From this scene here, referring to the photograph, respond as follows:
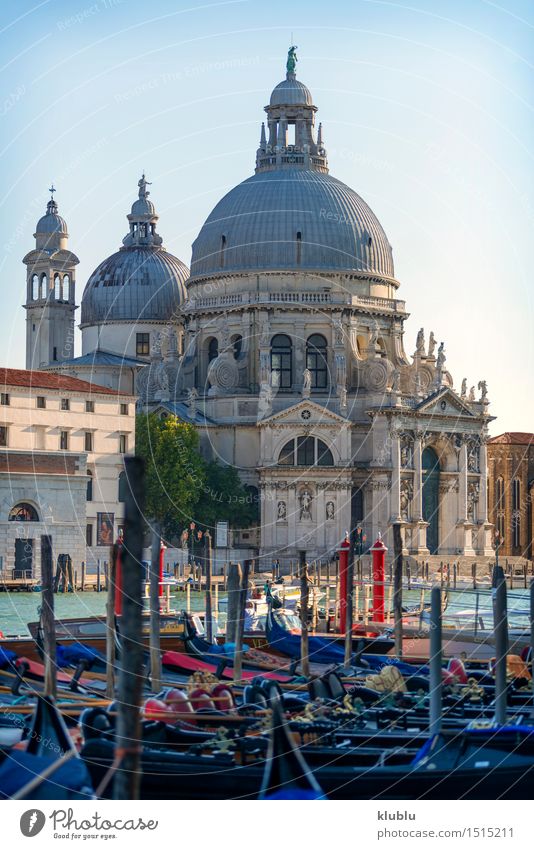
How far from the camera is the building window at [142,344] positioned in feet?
252

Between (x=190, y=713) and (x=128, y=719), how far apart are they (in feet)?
17.7

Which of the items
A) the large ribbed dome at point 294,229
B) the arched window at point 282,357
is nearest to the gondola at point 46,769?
the large ribbed dome at point 294,229

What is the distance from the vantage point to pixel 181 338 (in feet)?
250

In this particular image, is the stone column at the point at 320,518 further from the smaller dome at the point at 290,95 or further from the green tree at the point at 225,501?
the smaller dome at the point at 290,95

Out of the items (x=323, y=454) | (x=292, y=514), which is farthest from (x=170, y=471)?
(x=323, y=454)

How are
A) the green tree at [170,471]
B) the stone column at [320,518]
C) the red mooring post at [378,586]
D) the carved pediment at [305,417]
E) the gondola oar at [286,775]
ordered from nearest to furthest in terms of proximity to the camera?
the gondola oar at [286,775]
the red mooring post at [378,586]
the green tree at [170,471]
the stone column at [320,518]
the carved pediment at [305,417]

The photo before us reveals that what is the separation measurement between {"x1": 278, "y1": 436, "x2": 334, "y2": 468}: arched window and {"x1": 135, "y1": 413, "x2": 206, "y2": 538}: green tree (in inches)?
189

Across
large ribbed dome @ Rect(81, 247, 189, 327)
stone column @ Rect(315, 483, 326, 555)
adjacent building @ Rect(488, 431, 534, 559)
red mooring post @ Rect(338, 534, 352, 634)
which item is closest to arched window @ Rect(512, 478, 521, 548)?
adjacent building @ Rect(488, 431, 534, 559)

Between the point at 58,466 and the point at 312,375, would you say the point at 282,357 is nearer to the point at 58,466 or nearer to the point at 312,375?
the point at 312,375

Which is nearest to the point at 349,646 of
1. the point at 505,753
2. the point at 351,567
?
the point at 351,567

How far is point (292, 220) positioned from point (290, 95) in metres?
6.08

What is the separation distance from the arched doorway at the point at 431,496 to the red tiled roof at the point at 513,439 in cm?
900

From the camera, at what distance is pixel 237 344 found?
2827 inches

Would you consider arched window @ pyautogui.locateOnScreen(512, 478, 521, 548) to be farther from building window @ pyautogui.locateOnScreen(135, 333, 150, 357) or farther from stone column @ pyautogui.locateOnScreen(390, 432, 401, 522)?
building window @ pyautogui.locateOnScreen(135, 333, 150, 357)
